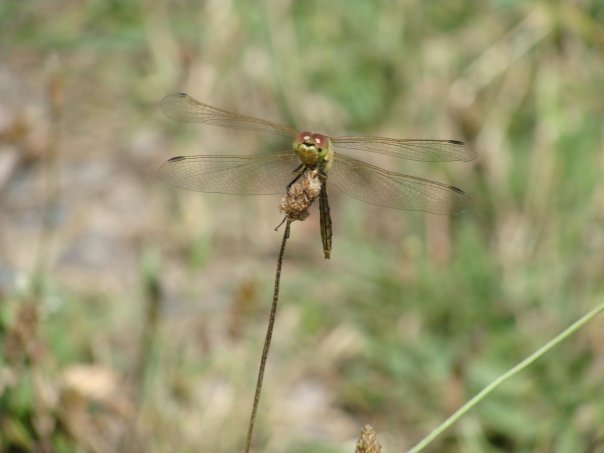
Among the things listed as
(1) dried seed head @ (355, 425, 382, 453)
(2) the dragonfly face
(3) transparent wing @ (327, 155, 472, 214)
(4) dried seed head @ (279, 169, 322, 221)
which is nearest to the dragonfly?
(3) transparent wing @ (327, 155, 472, 214)

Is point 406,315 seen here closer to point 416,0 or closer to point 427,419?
point 427,419

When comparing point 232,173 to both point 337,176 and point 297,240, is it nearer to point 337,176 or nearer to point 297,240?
point 337,176

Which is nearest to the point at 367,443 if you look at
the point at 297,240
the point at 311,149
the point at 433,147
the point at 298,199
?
the point at 298,199

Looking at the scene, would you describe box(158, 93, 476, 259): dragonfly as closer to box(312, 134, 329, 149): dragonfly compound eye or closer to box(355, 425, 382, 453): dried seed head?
box(312, 134, 329, 149): dragonfly compound eye

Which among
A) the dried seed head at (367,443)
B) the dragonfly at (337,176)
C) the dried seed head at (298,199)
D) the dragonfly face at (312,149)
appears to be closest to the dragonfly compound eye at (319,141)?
the dragonfly face at (312,149)

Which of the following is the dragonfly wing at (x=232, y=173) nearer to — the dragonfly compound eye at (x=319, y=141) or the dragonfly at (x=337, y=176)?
the dragonfly at (x=337, y=176)

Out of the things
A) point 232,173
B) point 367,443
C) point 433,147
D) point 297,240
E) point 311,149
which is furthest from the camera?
point 297,240
